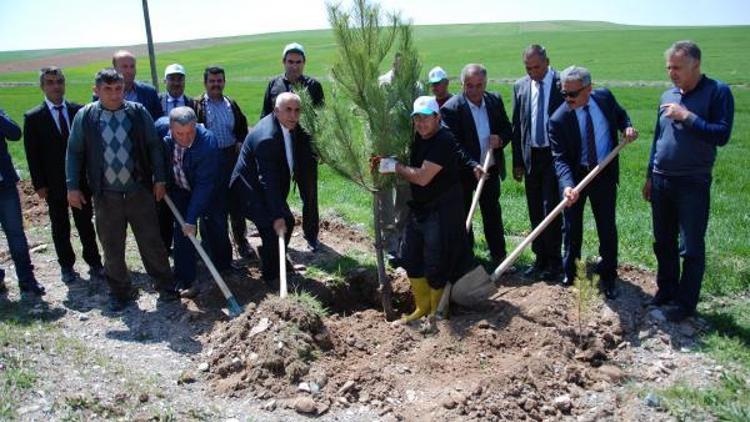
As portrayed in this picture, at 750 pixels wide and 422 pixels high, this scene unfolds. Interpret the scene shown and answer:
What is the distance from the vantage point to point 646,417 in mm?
3617

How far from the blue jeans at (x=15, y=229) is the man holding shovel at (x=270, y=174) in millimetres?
1834

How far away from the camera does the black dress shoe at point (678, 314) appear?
15.2 ft

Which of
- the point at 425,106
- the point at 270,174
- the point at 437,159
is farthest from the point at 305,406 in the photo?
the point at 270,174

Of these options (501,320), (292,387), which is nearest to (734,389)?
(501,320)

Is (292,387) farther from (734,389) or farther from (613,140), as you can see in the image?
(613,140)

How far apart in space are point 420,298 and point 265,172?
1.65 m

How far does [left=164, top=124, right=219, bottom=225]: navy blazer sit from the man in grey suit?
264cm

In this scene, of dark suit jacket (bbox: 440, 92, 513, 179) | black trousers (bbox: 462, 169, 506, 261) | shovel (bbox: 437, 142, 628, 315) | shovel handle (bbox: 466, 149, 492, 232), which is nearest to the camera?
shovel (bbox: 437, 142, 628, 315)

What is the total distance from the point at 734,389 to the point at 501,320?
1.58m

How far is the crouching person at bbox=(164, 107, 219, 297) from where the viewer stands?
5.12m

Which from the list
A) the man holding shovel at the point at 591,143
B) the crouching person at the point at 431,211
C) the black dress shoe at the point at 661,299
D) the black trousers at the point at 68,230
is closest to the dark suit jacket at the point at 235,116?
the black trousers at the point at 68,230

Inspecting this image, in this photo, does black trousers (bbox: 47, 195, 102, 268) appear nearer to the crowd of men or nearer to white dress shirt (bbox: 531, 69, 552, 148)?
the crowd of men

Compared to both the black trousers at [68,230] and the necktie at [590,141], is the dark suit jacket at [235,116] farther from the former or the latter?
the necktie at [590,141]

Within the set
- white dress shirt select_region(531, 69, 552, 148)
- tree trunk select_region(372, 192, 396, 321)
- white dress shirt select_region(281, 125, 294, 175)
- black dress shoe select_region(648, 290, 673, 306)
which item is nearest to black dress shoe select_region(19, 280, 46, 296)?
white dress shirt select_region(281, 125, 294, 175)
